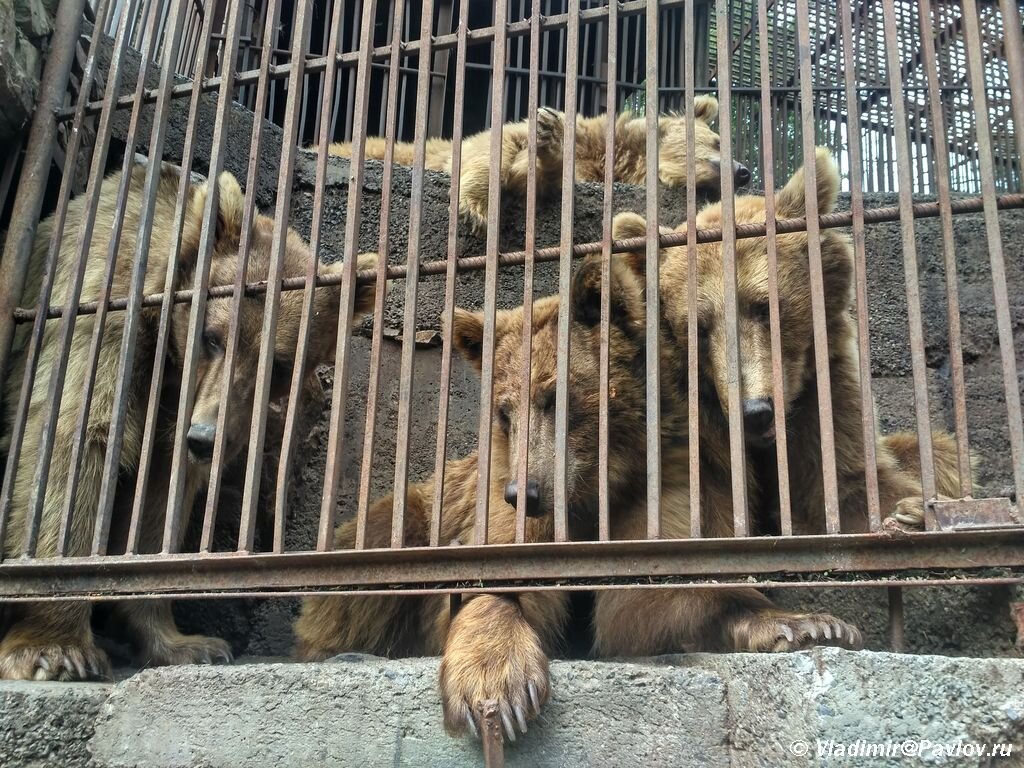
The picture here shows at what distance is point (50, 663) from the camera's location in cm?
467

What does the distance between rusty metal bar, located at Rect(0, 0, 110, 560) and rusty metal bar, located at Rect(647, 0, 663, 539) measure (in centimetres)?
295

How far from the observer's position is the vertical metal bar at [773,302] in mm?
3894

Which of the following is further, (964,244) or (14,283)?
(964,244)

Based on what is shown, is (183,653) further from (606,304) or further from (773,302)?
(773,302)

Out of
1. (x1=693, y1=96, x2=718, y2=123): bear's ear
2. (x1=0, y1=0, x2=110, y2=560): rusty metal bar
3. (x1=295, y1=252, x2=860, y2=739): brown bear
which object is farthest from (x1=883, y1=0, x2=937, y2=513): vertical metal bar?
(x1=693, y1=96, x2=718, y2=123): bear's ear

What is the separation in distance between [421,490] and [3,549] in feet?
6.61

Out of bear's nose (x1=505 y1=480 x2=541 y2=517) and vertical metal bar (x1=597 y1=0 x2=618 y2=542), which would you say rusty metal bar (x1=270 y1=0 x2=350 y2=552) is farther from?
vertical metal bar (x1=597 y1=0 x2=618 y2=542)

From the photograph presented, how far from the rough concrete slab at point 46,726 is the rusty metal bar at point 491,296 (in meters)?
1.65

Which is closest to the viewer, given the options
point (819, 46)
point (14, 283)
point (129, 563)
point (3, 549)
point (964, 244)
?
point (129, 563)

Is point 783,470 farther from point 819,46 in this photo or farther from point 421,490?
point 819,46

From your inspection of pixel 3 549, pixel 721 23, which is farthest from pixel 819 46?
pixel 3 549

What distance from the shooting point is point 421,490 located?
18.7ft

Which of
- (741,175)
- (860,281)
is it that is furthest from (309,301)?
(741,175)

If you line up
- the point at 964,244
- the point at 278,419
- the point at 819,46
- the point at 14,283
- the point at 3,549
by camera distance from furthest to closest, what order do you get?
the point at 819,46, the point at 964,244, the point at 278,419, the point at 14,283, the point at 3,549
